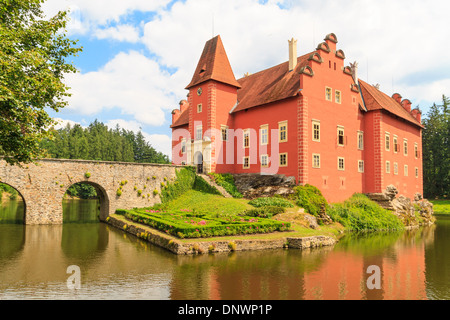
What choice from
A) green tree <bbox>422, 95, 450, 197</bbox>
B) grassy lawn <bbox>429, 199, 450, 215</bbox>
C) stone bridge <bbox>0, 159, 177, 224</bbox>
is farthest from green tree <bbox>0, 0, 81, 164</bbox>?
green tree <bbox>422, 95, 450, 197</bbox>

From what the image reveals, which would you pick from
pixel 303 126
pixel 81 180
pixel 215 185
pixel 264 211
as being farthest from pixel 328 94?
pixel 81 180

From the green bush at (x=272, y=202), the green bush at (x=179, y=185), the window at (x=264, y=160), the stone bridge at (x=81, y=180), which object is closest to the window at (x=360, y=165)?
the window at (x=264, y=160)

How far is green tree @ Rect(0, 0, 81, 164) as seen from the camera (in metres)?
11.3

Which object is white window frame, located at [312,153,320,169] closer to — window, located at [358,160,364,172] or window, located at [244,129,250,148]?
window, located at [358,160,364,172]

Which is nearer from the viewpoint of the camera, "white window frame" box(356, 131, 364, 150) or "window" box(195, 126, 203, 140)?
"white window frame" box(356, 131, 364, 150)

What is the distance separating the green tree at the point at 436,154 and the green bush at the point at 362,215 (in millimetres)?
33349

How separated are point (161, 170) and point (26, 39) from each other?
776 inches

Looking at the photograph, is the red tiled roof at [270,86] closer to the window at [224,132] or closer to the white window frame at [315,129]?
the window at [224,132]

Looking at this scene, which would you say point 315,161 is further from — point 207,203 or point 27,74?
point 27,74

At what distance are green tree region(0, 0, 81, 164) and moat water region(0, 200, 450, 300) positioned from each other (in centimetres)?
492

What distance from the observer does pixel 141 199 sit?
98.6 ft

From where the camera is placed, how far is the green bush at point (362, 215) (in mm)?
27172

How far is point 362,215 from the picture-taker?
2858cm
